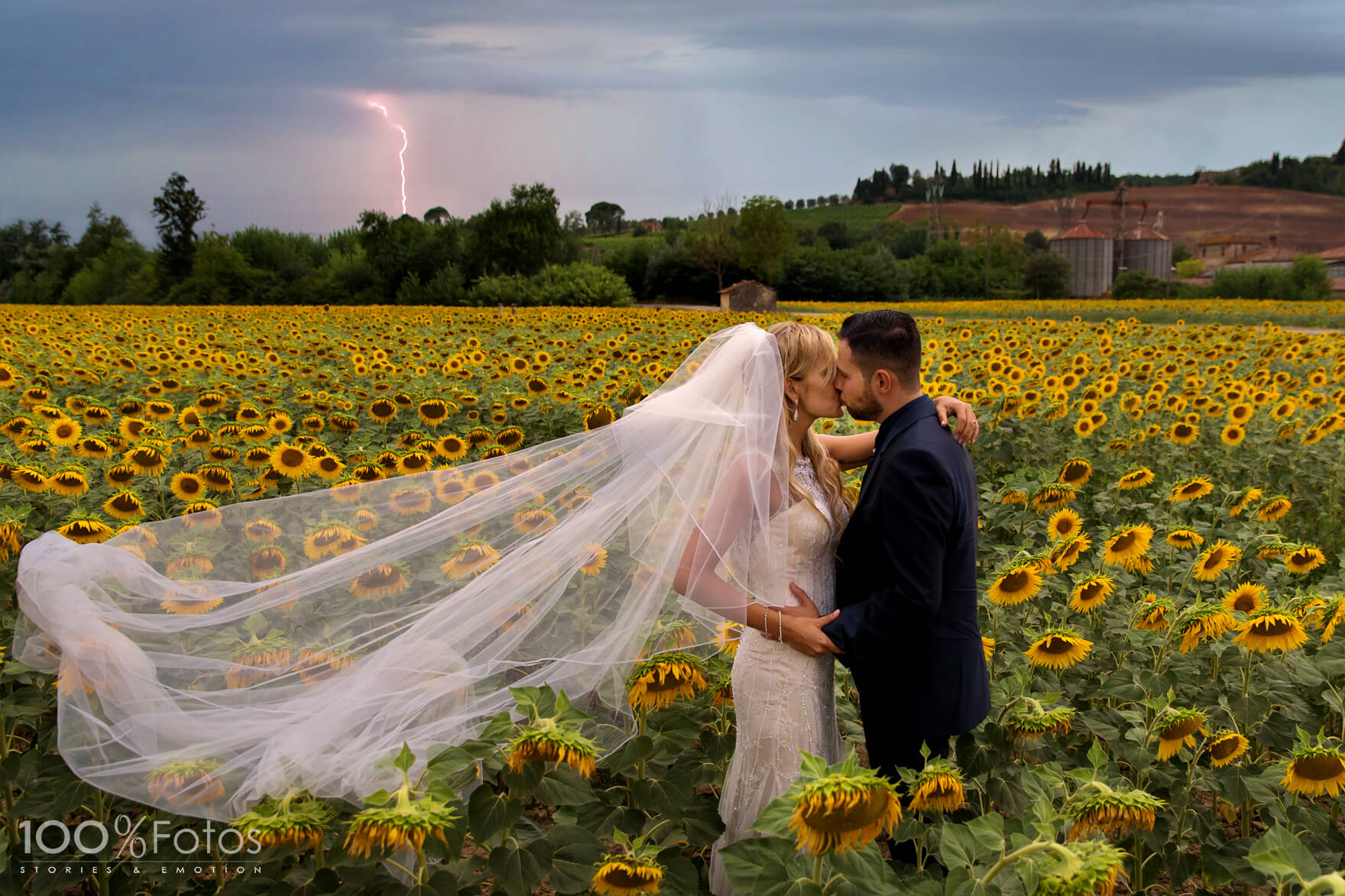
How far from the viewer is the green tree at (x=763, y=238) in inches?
1973

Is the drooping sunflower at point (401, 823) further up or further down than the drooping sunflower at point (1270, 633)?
further up

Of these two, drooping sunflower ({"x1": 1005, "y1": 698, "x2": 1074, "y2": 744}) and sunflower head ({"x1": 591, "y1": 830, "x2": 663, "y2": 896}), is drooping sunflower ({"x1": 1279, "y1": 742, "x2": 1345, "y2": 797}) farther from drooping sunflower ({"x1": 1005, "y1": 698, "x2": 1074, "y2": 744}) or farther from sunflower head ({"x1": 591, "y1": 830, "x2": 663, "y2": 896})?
sunflower head ({"x1": 591, "y1": 830, "x2": 663, "y2": 896})

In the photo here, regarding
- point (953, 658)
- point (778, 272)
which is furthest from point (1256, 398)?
point (778, 272)

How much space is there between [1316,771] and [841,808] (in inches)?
52.2

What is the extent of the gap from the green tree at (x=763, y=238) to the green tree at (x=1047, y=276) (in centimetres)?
1826

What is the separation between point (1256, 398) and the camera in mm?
7078

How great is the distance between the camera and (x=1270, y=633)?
2.61 meters

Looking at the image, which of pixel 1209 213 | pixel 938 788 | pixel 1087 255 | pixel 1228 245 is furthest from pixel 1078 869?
pixel 1209 213

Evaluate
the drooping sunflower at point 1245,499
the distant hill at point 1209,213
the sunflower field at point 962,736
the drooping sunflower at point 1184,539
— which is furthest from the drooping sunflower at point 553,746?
the distant hill at point 1209,213

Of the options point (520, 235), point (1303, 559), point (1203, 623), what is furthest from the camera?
point (520, 235)

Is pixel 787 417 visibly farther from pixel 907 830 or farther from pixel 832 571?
pixel 907 830

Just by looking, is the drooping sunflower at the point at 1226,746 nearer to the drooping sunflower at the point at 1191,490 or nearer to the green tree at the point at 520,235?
the drooping sunflower at the point at 1191,490

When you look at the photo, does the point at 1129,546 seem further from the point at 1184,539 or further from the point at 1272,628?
the point at 1272,628

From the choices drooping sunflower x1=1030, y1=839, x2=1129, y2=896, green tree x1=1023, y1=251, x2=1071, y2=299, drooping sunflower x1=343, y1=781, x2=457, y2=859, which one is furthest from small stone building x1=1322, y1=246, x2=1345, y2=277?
drooping sunflower x1=343, y1=781, x2=457, y2=859
